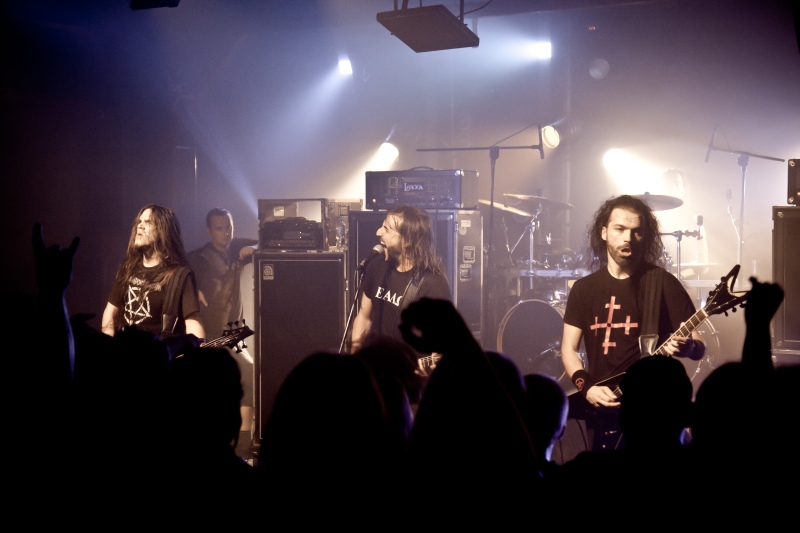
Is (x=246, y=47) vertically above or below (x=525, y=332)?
above

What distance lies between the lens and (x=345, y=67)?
1072 centimetres

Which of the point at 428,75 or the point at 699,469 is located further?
the point at 428,75

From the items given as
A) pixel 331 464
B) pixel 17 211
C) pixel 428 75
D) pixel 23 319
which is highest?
pixel 428 75

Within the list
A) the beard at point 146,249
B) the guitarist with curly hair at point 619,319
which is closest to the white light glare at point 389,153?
the beard at point 146,249

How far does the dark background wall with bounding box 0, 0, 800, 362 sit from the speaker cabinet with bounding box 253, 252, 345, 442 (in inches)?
74.3

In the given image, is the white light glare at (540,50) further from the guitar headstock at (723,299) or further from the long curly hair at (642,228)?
the guitar headstock at (723,299)

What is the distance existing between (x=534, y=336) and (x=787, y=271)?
3620mm

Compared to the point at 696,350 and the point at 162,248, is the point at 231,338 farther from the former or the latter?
the point at 696,350

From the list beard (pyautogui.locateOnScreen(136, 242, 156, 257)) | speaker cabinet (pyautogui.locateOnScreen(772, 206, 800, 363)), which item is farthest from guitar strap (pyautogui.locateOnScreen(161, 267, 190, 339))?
speaker cabinet (pyautogui.locateOnScreen(772, 206, 800, 363))

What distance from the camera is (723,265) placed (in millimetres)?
9992

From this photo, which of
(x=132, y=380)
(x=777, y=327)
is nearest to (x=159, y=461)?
(x=132, y=380)

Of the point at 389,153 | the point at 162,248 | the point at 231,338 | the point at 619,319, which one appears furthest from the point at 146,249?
the point at 389,153

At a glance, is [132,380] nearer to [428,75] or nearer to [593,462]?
[593,462]

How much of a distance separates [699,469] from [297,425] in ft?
2.81
